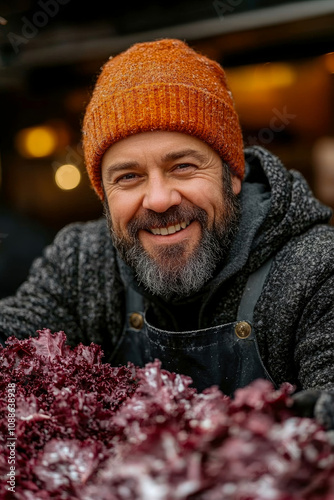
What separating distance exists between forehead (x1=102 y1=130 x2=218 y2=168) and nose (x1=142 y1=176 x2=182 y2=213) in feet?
0.28

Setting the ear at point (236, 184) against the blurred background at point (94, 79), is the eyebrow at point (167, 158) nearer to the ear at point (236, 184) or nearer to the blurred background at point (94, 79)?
the ear at point (236, 184)

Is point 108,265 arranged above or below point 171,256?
above

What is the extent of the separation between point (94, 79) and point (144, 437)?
194cm

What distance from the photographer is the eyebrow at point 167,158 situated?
1.70 meters

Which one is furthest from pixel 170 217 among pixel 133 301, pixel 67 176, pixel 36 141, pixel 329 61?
pixel 36 141

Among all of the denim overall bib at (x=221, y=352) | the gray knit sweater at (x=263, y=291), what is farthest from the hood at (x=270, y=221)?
the denim overall bib at (x=221, y=352)

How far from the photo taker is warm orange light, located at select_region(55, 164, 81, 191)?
4.83 m

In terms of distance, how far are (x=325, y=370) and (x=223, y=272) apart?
1.62 feet

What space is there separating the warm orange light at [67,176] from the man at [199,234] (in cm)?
289

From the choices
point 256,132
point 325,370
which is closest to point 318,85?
point 256,132

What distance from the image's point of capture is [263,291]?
5.74 feet

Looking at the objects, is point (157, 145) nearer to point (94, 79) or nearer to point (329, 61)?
point (94, 79)

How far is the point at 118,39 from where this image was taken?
311 cm

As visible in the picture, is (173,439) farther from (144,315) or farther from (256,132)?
(256,132)
